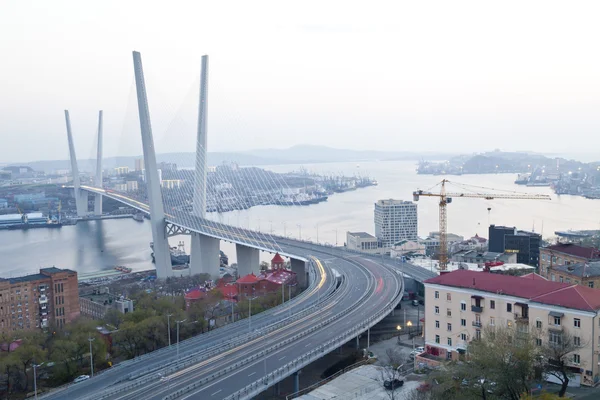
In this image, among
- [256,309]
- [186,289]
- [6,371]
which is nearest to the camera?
[6,371]

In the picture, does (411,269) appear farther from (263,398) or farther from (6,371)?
(6,371)

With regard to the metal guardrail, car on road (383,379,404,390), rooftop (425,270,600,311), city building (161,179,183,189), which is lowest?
car on road (383,379,404,390)

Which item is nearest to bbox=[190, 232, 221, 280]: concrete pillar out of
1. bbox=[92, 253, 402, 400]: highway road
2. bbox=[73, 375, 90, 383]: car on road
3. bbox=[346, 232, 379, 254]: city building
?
bbox=[92, 253, 402, 400]: highway road

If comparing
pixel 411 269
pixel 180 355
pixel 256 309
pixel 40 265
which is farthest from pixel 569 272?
pixel 40 265

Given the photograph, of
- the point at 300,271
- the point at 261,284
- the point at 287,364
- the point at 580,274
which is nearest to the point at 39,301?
the point at 261,284

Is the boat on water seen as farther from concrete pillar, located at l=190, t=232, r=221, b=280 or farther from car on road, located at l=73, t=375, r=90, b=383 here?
car on road, located at l=73, t=375, r=90, b=383

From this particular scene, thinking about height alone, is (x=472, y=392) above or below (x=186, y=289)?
above

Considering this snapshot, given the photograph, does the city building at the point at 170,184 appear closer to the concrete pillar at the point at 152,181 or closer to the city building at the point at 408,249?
the concrete pillar at the point at 152,181
